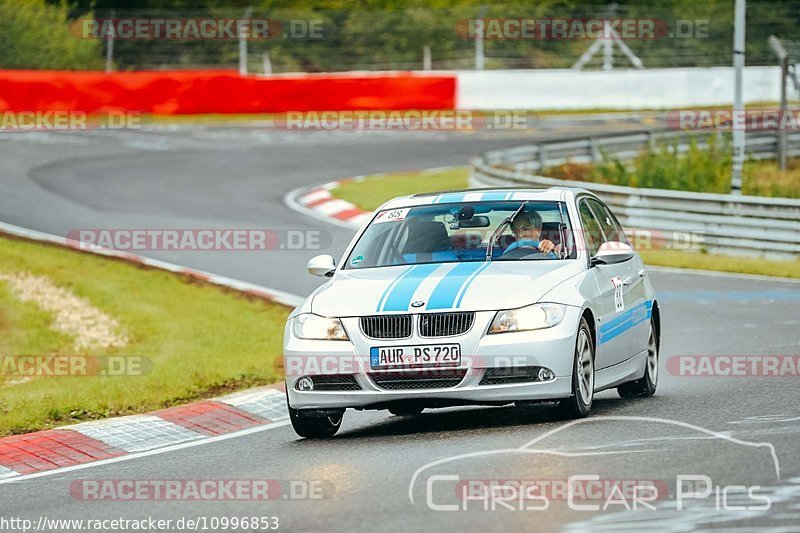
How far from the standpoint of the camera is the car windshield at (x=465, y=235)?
10.5 meters

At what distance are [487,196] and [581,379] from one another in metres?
1.79

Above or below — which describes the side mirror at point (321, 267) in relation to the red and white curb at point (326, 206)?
above

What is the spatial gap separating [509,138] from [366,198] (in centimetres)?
1213

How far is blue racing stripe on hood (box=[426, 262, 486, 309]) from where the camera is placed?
9.37 m

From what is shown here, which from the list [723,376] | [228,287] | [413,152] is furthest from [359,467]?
[413,152]

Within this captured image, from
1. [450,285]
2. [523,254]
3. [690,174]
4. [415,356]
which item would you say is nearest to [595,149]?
[690,174]

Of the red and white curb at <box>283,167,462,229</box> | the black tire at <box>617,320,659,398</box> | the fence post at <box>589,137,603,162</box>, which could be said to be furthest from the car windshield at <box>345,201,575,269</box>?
the fence post at <box>589,137,603,162</box>

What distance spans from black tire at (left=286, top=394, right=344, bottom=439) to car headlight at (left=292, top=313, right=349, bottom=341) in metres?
0.42

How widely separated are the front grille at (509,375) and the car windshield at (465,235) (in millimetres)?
1237

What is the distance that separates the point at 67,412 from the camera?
1123 cm

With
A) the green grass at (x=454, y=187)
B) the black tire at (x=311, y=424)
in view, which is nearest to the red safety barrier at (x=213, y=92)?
the green grass at (x=454, y=187)

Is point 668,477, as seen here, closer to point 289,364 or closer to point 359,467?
point 359,467

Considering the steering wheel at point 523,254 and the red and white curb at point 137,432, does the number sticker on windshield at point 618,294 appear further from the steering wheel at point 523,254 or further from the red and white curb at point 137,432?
the red and white curb at point 137,432

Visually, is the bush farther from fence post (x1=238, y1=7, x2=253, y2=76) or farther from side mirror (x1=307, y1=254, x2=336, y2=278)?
side mirror (x1=307, y1=254, x2=336, y2=278)
